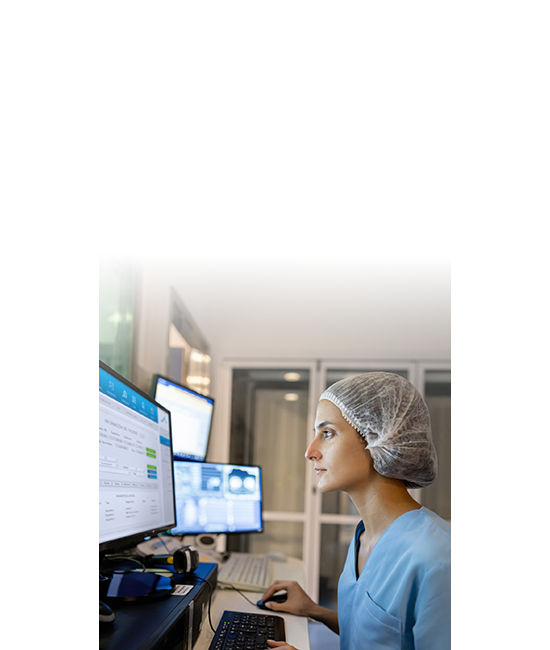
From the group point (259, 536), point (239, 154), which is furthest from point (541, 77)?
point (259, 536)

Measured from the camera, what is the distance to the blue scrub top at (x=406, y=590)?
82cm

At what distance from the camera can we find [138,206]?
0.62 meters

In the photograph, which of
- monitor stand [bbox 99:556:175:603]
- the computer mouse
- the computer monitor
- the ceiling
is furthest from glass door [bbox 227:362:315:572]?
monitor stand [bbox 99:556:175:603]

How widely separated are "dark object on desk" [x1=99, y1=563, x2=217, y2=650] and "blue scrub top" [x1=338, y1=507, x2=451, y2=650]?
287 millimetres

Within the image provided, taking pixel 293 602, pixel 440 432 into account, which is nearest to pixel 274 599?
pixel 293 602

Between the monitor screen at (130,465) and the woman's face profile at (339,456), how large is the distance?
32 centimetres

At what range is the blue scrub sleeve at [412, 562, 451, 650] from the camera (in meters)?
0.80

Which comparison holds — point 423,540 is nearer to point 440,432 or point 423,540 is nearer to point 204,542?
point 204,542

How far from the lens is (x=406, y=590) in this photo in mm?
864

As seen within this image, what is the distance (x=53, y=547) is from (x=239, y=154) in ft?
1.34

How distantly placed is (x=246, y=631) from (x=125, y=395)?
494mm

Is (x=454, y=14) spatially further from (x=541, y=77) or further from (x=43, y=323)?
(x=43, y=323)

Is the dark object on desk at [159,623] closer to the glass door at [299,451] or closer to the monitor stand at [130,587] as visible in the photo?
the monitor stand at [130,587]

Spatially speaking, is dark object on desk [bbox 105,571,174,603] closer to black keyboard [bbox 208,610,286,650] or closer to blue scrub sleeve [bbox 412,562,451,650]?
black keyboard [bbox 208,610,286,650]
